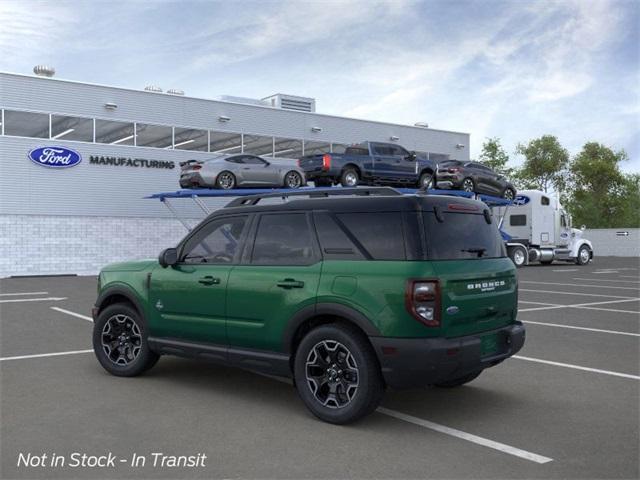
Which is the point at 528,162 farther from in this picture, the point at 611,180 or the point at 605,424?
the point at 605,424

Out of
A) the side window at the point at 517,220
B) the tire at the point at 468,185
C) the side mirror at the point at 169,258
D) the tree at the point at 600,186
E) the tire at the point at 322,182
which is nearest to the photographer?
the side mirror at the point at 169,258

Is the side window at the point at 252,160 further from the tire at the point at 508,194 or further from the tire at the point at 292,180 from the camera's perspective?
the tire at the point at 508,194

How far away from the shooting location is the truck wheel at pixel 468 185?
84.8 feet

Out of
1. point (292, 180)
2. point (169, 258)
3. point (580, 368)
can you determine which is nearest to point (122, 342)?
point (169, 258)

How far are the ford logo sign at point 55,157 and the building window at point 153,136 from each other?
9.31 ft

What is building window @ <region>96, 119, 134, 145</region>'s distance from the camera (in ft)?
90.3

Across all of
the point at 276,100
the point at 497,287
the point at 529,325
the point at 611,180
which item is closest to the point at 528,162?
the point at 611,180

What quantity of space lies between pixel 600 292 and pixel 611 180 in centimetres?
5733

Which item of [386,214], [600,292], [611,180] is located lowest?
[600,292]

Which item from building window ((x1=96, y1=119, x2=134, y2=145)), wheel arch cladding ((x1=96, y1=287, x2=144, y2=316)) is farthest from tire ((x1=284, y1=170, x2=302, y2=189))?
wheel arch cladding ((x1=96, y1=287, x2=144, y2=316))

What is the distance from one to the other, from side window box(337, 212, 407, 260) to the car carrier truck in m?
26.6

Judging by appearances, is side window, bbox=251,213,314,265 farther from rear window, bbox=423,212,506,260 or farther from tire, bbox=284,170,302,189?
tire, bbox=284,170,302,189

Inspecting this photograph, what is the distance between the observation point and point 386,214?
16.9 ft

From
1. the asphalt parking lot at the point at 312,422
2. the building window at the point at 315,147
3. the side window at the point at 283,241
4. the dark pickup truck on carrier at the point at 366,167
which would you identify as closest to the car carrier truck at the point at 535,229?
the dark pickup truck on carrier at the point at 366,167
